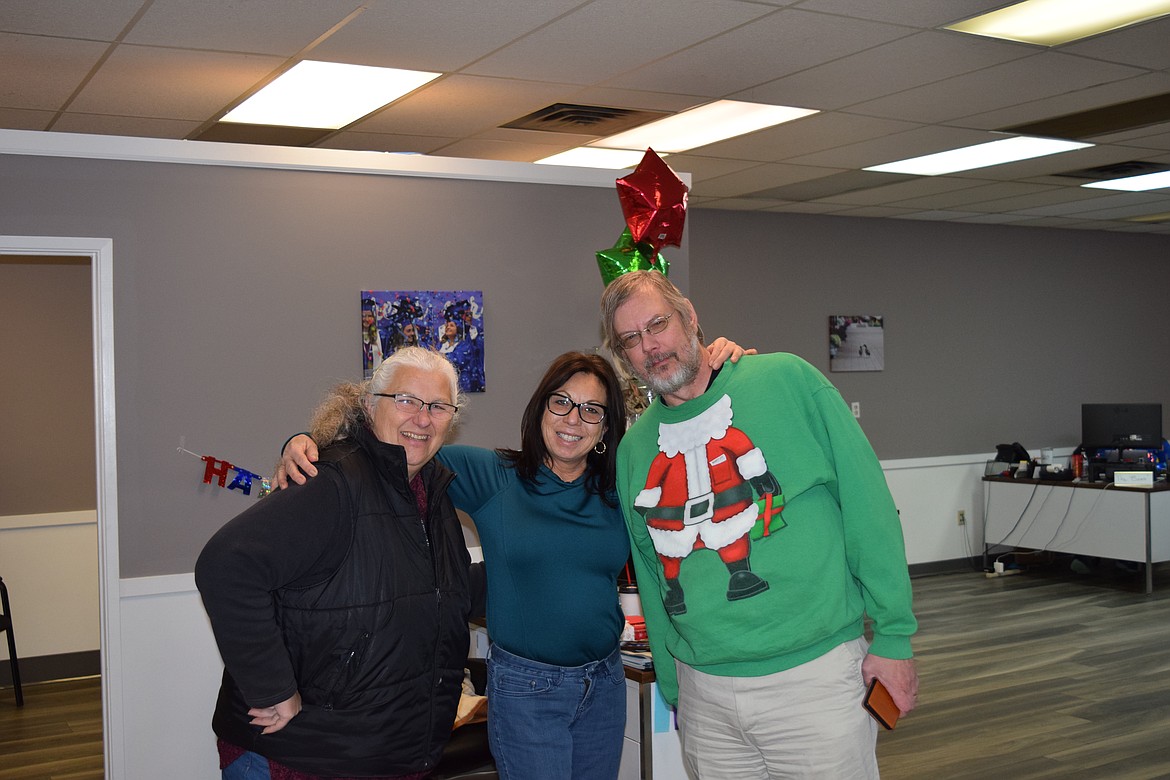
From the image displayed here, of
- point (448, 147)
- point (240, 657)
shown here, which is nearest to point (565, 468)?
point (240, 657)

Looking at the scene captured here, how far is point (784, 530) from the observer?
2154 millimetres

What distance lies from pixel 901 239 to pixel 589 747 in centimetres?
729

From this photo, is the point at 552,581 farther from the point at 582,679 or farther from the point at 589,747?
the point at 589,747

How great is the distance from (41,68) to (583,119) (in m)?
2.39

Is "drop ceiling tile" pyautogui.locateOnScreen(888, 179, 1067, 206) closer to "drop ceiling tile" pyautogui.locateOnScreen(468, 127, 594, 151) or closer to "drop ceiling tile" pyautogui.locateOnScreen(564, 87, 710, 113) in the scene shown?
"drop ceiling tile" pyautogui.locateOnScreen(468, 127, 594, 151)

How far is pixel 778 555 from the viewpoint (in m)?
2.13

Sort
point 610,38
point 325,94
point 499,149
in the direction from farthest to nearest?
point 499,149, point 325,94, point 610,38

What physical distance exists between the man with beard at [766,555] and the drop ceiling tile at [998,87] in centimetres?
299

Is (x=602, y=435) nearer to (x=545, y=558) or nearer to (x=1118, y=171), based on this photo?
(x=545, y=558)

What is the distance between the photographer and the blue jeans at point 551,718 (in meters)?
2.37

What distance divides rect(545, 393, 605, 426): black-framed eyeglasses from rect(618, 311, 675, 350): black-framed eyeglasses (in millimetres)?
197

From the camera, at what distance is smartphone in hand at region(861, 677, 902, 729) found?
210cm

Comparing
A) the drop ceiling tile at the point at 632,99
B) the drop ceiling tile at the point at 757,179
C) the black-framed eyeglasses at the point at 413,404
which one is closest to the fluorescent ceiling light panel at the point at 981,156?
the drop ceiling tile at the point at 757,179

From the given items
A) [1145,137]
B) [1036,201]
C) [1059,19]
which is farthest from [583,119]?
[1036,201]
